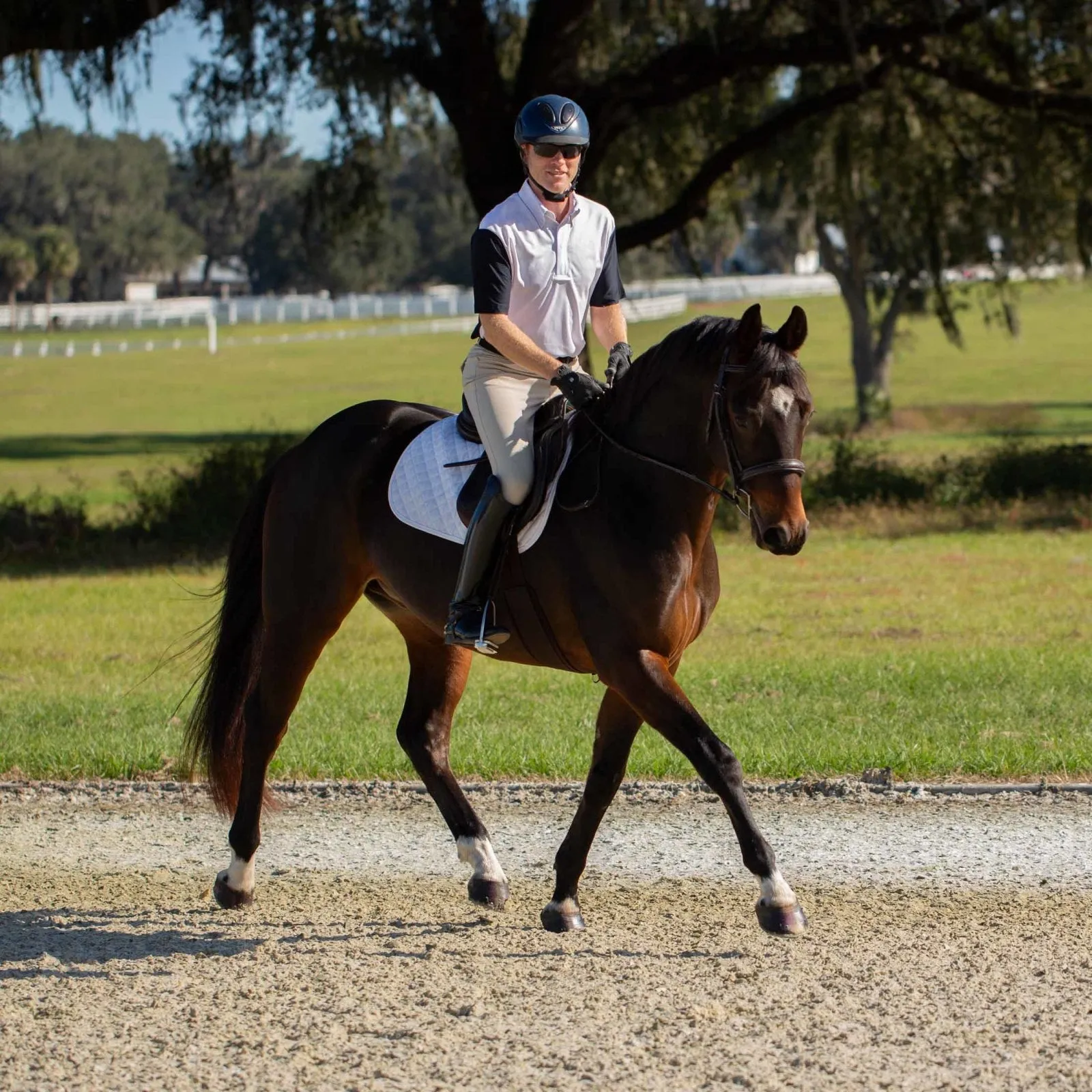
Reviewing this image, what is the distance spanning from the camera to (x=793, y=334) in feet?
15.6

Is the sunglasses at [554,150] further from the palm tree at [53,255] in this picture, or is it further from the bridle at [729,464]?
the palm tree at [53,255]

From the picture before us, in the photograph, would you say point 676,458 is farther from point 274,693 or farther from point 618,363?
point 274,693

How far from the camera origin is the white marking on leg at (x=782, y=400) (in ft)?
15.5

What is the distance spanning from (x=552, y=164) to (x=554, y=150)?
0.15ft

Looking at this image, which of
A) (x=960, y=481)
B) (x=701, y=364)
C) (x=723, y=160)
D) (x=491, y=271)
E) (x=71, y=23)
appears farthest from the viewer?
(x=960, y=481)

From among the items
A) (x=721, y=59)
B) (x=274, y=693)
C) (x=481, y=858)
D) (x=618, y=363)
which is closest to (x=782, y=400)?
(x=618, y=363)

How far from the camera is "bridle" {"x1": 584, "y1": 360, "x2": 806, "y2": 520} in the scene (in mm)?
4680

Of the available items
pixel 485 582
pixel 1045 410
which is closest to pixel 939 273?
pixel 485 582

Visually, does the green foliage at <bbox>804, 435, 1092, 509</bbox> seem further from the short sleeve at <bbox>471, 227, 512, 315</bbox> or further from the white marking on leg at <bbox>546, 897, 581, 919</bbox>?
the short sleeve at <bbox>471, 227, 512, 315</bbox>

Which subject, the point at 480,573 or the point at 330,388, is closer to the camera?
the point at 480,573

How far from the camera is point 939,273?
18922 millimetres

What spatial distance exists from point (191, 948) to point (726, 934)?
71.3 inches

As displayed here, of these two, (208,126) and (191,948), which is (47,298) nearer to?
(208,126)

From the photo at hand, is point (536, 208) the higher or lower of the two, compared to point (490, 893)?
higher
